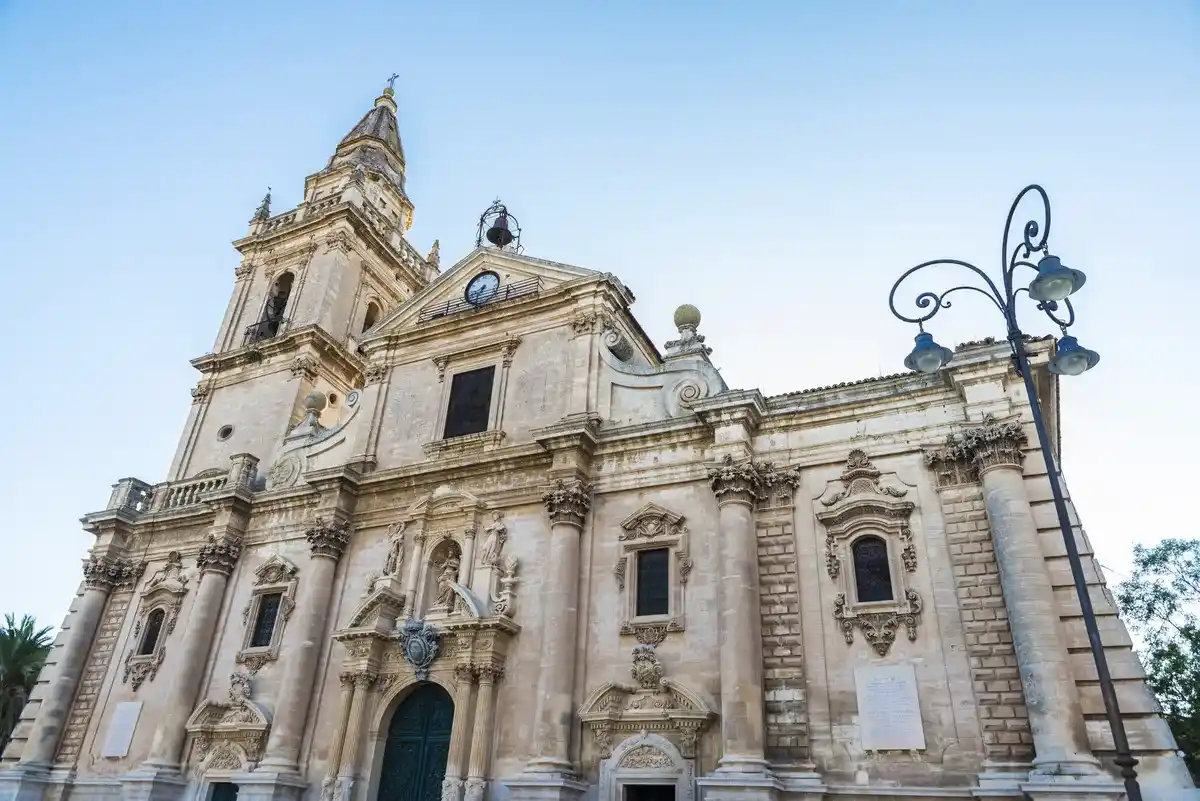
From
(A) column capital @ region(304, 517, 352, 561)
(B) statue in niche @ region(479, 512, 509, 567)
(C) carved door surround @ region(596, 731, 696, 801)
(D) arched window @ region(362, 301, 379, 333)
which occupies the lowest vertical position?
(C) carved door surround @ region(596, 731, 696, 801)

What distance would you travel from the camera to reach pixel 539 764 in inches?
564

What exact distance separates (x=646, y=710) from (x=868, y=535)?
517cm

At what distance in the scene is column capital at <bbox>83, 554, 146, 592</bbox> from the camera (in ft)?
74.4

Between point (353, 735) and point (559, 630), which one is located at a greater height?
point (559, 630)

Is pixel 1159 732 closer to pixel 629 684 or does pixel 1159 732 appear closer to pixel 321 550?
pixel 629 684

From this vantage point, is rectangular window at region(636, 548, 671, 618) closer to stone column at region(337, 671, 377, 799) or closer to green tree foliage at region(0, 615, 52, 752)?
stone column at region(337, 671, 377, 799)

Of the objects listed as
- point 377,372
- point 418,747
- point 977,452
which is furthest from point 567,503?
point 377,372

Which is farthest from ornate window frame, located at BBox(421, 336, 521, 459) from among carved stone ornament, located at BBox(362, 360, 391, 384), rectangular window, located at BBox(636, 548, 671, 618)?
rectangular window, located at BBox(636, 548, 671, 618)

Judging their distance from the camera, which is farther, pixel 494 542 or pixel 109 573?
pixel 109 573

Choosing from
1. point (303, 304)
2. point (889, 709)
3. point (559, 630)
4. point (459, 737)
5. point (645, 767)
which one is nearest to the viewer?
point (889, 709)

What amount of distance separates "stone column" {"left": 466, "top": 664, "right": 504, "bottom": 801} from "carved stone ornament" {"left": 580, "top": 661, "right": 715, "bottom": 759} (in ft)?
6.62

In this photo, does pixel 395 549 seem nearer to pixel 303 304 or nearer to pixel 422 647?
pixel 422 647

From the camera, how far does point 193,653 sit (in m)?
19.6

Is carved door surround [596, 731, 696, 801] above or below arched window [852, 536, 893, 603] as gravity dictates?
below
